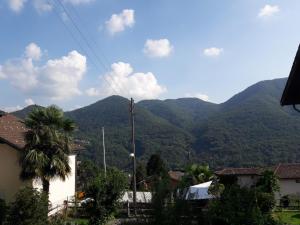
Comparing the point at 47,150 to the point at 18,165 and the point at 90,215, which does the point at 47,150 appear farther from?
the point at 90,215

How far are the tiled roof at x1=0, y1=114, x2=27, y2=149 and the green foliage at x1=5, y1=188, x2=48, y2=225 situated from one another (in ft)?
28.6

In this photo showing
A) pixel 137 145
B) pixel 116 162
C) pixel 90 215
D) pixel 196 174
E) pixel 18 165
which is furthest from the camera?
pixel 137 145

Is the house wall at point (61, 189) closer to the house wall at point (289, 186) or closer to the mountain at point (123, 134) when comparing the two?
the house wall at point (289, 186)

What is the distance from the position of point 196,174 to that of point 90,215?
2660 centimetres

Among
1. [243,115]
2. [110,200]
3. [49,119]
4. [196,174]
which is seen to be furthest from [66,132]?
[243,115]

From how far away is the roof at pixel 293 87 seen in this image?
30.3 ft

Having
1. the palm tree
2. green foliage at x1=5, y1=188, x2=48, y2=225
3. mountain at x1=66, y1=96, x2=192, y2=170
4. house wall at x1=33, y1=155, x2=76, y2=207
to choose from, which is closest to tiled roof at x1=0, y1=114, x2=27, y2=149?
the palm tree

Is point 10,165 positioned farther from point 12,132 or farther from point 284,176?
point 284,176

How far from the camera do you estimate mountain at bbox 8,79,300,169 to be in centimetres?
11131

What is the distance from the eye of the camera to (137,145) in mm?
137875

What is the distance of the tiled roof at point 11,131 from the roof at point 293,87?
1844 cm

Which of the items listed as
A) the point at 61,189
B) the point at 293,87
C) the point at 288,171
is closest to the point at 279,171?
the point at 288,171

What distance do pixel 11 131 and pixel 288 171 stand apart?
35.2 m

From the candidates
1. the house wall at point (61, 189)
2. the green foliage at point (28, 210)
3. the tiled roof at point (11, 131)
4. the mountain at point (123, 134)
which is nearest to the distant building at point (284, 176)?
the house wall at point (61, 189)
